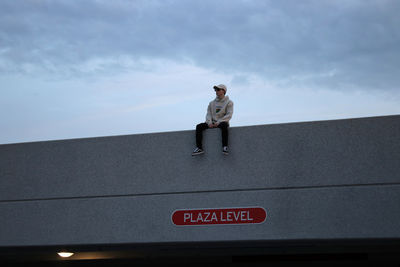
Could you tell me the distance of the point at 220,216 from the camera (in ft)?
23.5

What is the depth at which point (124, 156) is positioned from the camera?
7.79 meters

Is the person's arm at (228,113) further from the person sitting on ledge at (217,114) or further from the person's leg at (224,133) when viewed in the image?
the person's leg at (224,133)

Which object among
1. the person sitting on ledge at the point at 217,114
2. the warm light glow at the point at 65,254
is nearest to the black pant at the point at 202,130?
the person sitting on ledge at the point at 217,114

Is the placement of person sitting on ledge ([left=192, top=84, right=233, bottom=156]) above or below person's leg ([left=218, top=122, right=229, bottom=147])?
above

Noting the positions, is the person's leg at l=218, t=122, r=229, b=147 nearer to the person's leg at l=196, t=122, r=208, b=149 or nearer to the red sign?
the person's leg at l=196, t=122, r=208, b=149

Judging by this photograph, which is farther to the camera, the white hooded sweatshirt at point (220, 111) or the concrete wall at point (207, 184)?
the white hooded sweatshirt at point (220, 111)

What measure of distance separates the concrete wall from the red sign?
8cm

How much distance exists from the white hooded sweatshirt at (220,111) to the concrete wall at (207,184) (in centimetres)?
30

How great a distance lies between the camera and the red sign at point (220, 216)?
7.07 m

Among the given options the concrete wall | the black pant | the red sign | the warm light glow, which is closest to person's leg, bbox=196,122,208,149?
the black pant

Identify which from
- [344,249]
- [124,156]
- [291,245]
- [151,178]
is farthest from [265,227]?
[124,156]

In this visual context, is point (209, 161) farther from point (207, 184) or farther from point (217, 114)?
point (217, 114)

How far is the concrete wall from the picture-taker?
692 centimetres

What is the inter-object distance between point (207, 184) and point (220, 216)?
55 cm
